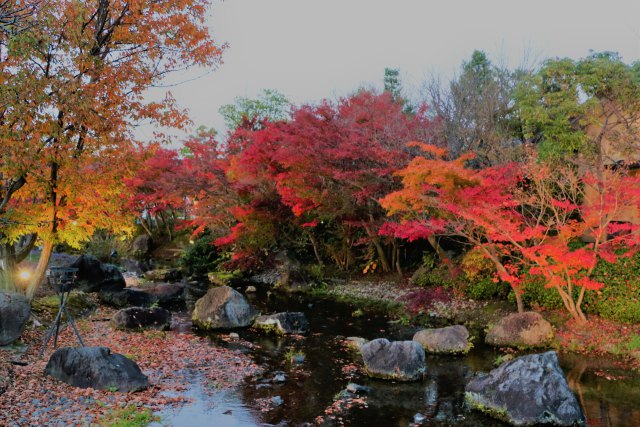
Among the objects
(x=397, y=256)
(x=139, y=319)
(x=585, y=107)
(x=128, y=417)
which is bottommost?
(x=128, y=417)

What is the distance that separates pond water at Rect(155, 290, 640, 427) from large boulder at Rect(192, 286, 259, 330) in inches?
46.7

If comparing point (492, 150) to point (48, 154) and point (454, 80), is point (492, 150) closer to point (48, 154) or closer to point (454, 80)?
point (454, 80)

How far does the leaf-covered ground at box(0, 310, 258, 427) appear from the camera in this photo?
7.44 meters

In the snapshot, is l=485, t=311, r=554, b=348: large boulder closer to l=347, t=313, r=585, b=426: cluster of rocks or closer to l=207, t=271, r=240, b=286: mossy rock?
l=347, t=313, r=585, b=426: cluster of rocks

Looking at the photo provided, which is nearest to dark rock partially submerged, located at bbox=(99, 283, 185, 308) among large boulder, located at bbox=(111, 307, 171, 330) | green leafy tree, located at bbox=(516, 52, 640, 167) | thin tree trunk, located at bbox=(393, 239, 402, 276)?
large boulder, located at bbox=(111, 307, 171, 330)

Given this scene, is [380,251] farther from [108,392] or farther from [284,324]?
[108,392]

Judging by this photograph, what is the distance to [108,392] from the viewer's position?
8453 mm

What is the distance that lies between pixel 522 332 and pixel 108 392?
33.0 feet

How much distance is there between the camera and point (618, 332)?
12.6m

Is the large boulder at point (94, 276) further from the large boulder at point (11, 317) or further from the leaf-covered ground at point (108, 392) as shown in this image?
the large boulder at point (11, 317)

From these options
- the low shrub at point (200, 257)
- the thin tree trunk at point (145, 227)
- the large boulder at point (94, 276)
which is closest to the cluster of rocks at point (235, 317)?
the large boulder at point (94, 276)

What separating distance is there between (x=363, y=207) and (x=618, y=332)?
32.7ft

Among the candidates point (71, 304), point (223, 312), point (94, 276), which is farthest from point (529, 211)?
point (94, 276)

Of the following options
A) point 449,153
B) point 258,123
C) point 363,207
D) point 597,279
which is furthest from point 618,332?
point 258,123
